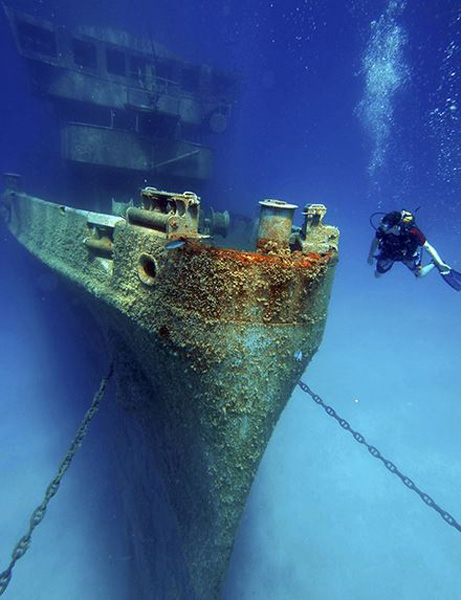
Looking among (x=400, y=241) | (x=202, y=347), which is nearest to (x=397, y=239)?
(x=400, y=241)

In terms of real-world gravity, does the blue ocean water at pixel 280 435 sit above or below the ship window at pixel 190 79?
below

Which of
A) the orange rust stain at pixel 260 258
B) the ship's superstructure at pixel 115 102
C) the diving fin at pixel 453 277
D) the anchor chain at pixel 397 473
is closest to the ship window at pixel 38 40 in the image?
the ship's superstructure at pixel 115 102

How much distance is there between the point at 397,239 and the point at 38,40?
36.2ft

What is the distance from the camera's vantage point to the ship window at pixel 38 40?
1014cm

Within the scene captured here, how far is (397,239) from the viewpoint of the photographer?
5750mm

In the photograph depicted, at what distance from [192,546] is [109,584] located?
3.16 meters

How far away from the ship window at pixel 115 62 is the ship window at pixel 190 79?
1.89 m

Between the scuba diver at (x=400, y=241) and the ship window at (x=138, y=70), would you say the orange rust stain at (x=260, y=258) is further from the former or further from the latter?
the ship window at (x=138, y=70)

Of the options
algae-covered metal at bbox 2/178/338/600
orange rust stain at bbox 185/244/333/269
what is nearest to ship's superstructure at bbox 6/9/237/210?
algae-covered metal at bbox 2/178/338/600

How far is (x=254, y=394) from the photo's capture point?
9.21ft

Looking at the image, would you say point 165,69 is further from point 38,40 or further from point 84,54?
point 38,40

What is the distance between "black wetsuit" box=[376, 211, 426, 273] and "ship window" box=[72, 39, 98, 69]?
9.63 meters

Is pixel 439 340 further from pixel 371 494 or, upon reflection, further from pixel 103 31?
pixel 103 31

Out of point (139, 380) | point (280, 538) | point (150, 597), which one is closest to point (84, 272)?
point (139, 380)
